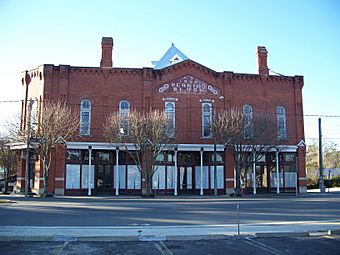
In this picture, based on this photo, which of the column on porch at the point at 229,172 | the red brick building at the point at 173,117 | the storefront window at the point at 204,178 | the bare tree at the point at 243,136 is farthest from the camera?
the storefront window at the point at 204,178

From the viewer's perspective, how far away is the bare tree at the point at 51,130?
102ft

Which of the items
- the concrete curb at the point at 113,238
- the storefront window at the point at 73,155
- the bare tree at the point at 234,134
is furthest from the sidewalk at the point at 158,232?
the storefront window at the point at 73,155

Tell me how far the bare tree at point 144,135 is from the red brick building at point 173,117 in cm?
193

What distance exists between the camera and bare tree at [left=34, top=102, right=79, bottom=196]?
3105 cm

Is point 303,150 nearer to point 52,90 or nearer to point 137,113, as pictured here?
point 137,113

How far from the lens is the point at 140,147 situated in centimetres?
3241

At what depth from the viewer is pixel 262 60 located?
134 ft

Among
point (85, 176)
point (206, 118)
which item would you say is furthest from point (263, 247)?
point (206, 118)

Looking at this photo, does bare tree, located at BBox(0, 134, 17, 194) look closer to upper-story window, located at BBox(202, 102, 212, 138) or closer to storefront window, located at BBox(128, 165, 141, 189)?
storefront window, located at BBox(128, 165, 141, 189)

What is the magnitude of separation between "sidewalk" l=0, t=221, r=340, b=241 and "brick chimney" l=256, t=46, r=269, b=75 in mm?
27888

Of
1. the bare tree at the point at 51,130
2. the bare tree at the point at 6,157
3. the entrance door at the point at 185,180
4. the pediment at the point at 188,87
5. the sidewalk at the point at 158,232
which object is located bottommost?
the sidewalk at the point at 158,232

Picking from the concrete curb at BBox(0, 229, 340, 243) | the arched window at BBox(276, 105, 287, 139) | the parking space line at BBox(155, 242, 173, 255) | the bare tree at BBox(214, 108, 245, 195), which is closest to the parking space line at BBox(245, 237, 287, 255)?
the concrete curb at BBox(0, 229, 340, 243)

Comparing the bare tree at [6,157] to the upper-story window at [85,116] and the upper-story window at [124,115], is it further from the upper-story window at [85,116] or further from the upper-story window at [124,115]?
the upper-story window at [124,115]

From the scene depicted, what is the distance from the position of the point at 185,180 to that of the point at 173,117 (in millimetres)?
6032
